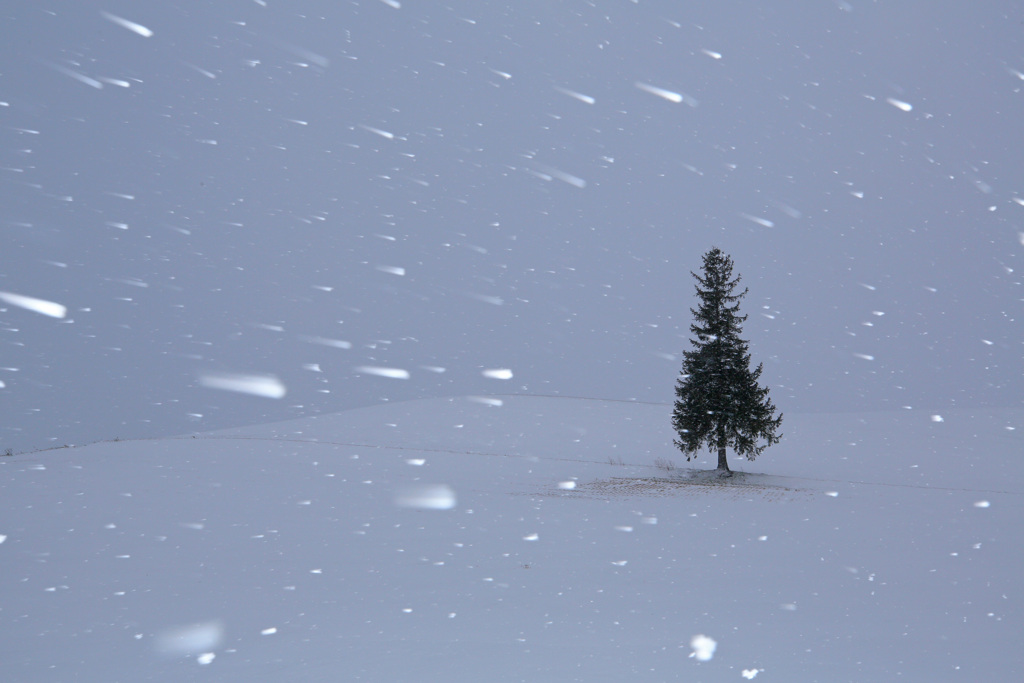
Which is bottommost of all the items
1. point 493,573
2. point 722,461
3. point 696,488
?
point 493,573

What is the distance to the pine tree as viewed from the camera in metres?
22.3

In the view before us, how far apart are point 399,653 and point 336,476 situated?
1355 centimetres

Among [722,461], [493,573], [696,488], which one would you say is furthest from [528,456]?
[493,573]

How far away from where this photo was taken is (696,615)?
25.9 feet

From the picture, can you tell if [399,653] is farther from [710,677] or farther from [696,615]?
[696,615]

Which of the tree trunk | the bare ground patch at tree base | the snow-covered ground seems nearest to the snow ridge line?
the snow-covered ground

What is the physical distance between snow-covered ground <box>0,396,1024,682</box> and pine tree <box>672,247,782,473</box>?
4.30ft

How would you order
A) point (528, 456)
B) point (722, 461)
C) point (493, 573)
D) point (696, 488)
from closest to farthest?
1. point (493, 573)
2. point (696, 488)
3. point (722, 461)
4. point (528, 456)

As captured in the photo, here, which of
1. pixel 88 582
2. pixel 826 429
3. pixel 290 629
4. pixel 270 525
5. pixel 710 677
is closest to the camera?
pixel 710 677

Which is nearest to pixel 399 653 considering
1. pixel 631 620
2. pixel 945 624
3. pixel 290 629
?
pixel 290 629

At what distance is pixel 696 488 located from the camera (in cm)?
1973

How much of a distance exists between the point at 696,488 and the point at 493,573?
37.5ft

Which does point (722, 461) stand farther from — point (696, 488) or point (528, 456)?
point (528, 456)

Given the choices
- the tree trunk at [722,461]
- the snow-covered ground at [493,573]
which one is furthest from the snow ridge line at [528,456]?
the tree trunk at [722,461]
